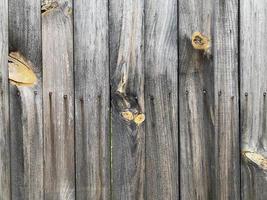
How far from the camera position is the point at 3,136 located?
1.91 metres

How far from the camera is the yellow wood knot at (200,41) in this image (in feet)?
6.21

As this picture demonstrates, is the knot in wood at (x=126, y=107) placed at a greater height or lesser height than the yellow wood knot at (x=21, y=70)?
lesser

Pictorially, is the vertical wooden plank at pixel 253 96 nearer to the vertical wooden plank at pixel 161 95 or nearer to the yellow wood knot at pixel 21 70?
the vertical wooden plank at pixel 161 95

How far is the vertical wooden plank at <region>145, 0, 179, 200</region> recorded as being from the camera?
6.21ft

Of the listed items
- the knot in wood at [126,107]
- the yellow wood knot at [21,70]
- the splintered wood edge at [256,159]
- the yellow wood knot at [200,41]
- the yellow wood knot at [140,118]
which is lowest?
the splintered wood edge at [256,159]

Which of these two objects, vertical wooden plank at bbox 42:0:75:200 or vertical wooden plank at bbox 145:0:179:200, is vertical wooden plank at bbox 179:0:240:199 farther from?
vertical wooden plank at bbox 42:0:75:200

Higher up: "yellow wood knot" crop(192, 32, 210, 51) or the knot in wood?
"yellow wood knot" crop(192, 32, 210, 51)

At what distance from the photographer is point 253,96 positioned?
1907 millimetres

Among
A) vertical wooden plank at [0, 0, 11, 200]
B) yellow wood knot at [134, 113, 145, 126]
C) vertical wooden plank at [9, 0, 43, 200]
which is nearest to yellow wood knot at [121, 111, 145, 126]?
yellow wood knot at [134, 113, 145, 126]

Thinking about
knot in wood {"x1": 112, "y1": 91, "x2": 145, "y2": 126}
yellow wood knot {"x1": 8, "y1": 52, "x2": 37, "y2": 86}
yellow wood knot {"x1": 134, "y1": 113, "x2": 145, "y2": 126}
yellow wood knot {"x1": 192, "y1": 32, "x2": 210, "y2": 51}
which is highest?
yellow wood knot {"x1": 192, "y1": 32, "x2": 210, "y2": 51}

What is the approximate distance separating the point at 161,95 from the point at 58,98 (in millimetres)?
406

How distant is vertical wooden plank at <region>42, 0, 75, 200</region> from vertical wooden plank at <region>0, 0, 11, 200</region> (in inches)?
5.9

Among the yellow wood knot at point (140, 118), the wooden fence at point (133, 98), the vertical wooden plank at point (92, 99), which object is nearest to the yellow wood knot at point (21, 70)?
the wooden fence at point (133, 98)

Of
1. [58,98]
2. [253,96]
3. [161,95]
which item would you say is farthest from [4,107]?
[253,96]
